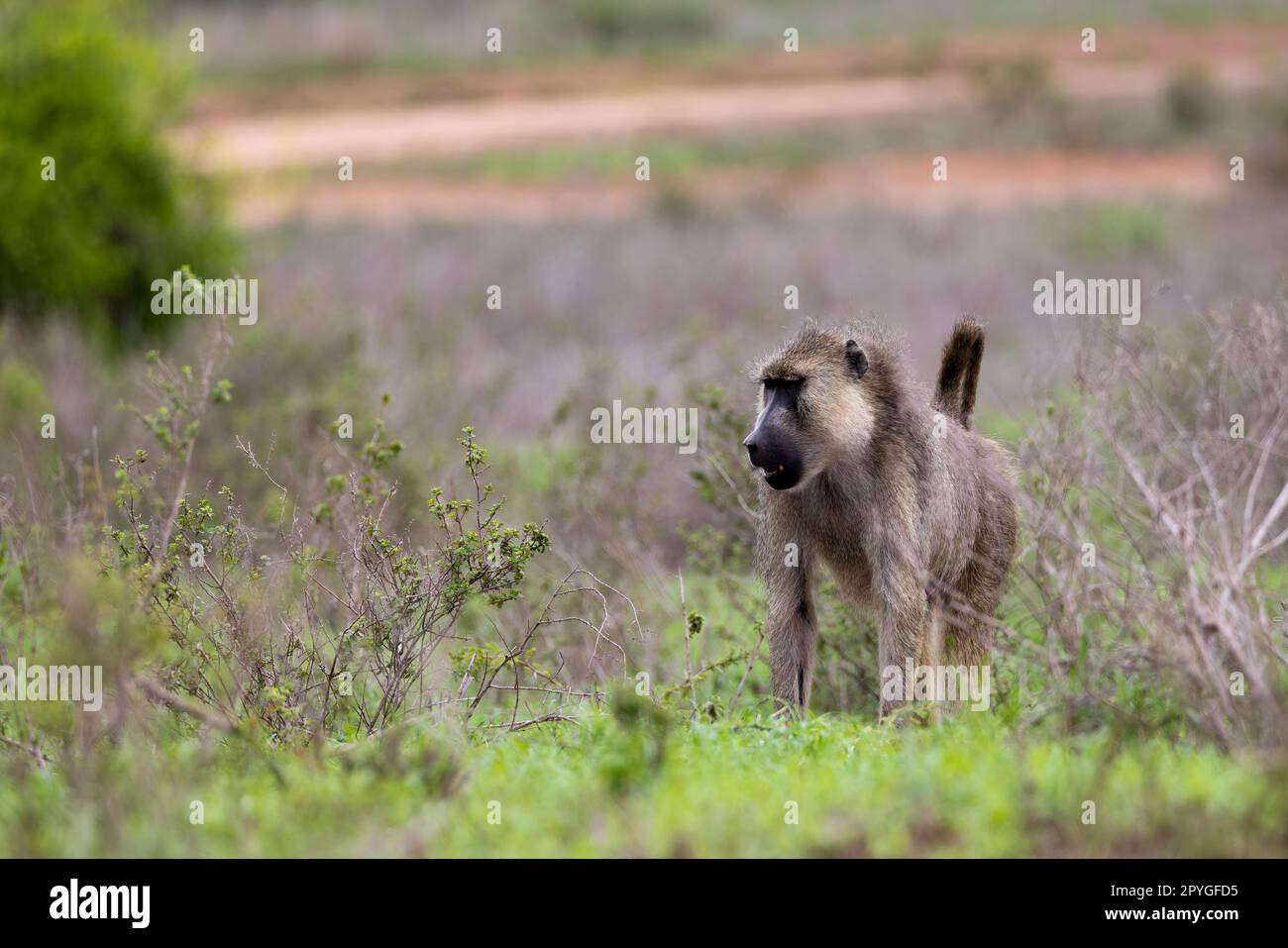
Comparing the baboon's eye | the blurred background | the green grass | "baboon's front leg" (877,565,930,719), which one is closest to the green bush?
the blurred background

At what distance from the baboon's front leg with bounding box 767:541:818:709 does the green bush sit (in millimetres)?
8191

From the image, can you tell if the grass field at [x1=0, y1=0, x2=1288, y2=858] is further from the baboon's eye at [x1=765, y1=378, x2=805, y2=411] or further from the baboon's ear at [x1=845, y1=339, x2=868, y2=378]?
the baboon's eye at [x1=765, y1=378, x2=805, y2=411]

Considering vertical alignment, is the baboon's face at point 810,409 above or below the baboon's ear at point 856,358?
below

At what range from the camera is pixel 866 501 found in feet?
20.4

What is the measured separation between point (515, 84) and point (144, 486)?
29.5 meters

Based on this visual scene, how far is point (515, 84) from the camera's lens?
34.1 m

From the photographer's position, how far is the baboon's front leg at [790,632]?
248 inches

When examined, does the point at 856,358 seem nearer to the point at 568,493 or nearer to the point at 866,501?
the point at 866,501

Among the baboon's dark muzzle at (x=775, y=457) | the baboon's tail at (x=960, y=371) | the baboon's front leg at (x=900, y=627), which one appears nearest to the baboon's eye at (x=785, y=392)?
the baboon's dark muzzle at (x=775, y=457)

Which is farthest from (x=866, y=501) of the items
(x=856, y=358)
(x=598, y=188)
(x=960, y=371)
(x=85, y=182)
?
(x=598, y=188)

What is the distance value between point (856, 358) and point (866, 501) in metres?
0.55

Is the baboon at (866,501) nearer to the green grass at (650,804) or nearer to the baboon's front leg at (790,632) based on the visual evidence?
the baboon's front leg at (790,632)

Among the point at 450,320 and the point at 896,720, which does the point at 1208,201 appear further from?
the point at 896,720

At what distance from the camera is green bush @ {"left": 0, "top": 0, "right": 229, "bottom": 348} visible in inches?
500
